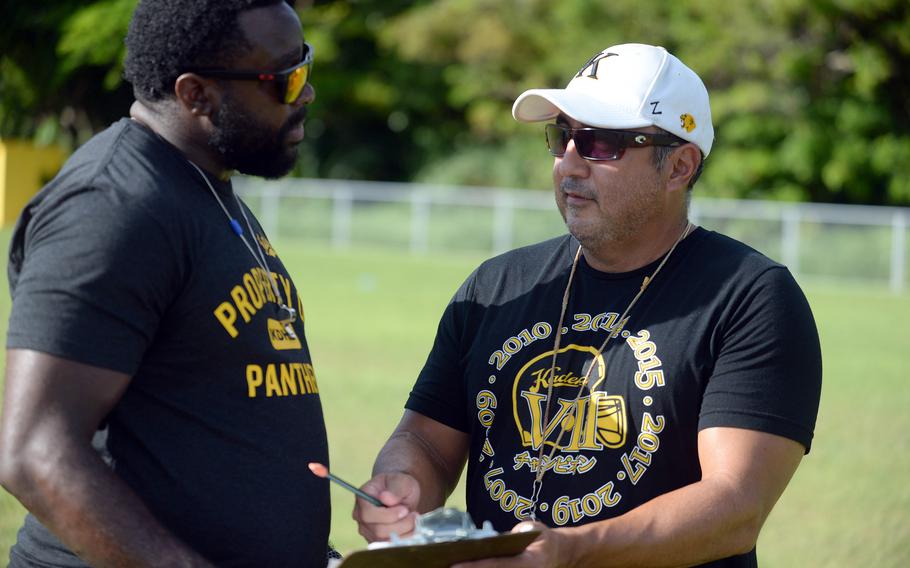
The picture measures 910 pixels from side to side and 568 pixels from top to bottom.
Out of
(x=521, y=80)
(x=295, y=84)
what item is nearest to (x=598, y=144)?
(x=295, y=84)

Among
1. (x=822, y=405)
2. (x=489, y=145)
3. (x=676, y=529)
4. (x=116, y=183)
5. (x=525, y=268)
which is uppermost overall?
(x=116, y=183)

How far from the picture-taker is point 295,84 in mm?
2912

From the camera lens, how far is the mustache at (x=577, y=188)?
3.46 metres

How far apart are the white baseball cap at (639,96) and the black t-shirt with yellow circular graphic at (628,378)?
354mm

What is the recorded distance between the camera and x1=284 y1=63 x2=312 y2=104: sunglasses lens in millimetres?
2887

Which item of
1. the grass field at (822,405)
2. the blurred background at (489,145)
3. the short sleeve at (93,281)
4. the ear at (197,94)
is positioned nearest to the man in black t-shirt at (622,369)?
the grass field at (822,405)

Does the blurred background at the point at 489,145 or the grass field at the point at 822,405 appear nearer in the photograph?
the grass field at the point at 822,405

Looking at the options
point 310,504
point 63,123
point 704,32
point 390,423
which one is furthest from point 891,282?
point 310,504

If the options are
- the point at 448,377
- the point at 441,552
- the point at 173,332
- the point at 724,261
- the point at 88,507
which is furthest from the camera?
the point at 448,377

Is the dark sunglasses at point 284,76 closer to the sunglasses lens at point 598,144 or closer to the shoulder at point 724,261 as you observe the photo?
the sunglasses lens at point 598,144

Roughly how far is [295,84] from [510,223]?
28.9 metres

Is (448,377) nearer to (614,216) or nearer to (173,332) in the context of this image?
(614,216)

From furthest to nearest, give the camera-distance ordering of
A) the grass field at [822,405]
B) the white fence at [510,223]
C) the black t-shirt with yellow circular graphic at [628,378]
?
1. the white fence at [510,223]
2. the grass field at [822,405]
3. the black t-shirt with yellow circular graphic at [628,378]

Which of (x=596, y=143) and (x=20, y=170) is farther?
(x=20, y=170)
